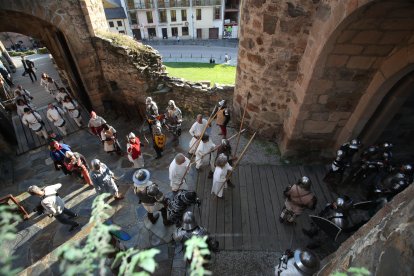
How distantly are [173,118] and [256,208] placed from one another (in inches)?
138

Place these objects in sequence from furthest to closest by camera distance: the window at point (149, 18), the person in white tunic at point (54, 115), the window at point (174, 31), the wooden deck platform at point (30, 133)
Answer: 1. the window at point (174, 31)
2. the window at point (149, 18)
3. the wooden deck platform at point (30, 133)
4. the person in white tunic at point (54, 115)

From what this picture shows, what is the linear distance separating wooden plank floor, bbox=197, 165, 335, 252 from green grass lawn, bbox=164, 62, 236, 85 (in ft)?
47.1

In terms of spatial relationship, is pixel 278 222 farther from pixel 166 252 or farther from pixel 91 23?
pixel 91 23

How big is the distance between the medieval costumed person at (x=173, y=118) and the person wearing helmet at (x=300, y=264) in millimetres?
4725

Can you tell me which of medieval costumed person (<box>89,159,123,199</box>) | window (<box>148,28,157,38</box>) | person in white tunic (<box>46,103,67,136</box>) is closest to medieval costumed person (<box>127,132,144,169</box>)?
medieval costumed person (<box>89,159,123,199</box>)

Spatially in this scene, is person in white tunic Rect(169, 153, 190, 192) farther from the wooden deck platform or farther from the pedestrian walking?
the wooden deck platform

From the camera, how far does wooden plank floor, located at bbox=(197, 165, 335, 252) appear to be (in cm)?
454

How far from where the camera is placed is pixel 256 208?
16.7 ft

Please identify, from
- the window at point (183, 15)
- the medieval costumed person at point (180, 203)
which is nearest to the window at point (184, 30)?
the window at point (183, 15)

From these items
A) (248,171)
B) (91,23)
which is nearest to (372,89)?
(248,171)

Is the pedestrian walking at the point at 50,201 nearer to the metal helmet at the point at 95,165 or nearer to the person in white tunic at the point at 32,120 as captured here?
the metal helmet at the point at 95,165

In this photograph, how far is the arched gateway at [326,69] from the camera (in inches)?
158

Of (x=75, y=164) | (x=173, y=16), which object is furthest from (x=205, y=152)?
(x=173, y=16)

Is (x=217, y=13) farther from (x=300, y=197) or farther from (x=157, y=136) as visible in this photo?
(x=300, y=197)
